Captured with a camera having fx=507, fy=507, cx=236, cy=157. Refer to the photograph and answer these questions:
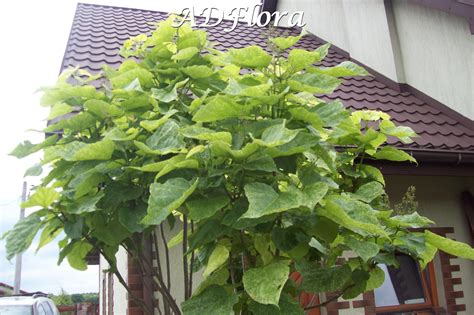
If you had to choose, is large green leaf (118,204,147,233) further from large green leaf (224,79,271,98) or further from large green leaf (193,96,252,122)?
large green leaf (224,79,271,98)

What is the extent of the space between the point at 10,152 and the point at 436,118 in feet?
16.1

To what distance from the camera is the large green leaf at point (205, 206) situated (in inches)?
59.6

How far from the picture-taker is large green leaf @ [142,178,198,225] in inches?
55.1

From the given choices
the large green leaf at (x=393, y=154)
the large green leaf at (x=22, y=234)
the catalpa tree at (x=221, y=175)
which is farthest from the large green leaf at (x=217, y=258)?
the large green leaf at (x=393, y=154)

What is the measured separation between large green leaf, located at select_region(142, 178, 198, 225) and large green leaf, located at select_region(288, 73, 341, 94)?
491 millimetres

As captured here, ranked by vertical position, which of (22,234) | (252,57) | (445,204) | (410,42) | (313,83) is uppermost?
(410,42)

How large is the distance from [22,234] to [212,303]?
0.67 m

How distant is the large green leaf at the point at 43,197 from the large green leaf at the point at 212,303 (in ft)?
1.85

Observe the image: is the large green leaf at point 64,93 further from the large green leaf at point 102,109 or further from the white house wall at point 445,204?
the white house wall at point 445,204

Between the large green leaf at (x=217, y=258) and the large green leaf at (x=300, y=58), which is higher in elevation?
the large green leaf at (x=300, y=58)

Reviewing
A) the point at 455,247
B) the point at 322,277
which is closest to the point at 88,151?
the point at 322,277

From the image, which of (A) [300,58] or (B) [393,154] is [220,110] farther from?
(B) [393,154]

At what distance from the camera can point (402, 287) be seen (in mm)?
5387

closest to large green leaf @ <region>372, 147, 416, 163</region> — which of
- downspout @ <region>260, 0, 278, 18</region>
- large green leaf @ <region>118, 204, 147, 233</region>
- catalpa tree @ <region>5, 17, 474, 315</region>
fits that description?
catalpa tree @ <region>5, 17, 474, 315</region>
